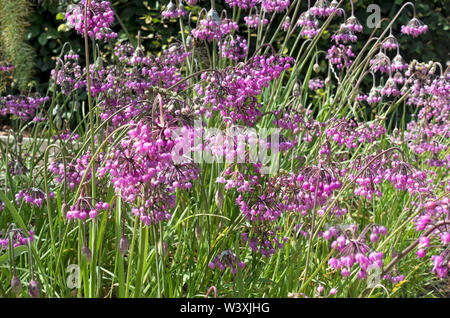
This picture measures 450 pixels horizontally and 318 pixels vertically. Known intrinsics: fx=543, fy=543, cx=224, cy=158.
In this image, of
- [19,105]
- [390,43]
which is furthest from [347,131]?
[19,105]

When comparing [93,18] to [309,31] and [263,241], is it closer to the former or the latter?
[263,241]

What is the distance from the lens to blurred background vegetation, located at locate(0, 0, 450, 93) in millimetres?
5820

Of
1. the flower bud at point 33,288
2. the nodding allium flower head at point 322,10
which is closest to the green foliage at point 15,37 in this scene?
the nodding allium flower head at point 322,10

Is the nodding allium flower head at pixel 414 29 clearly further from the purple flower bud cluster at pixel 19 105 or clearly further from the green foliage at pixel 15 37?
the green foliage at pixel 15 37

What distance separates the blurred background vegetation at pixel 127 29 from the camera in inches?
229

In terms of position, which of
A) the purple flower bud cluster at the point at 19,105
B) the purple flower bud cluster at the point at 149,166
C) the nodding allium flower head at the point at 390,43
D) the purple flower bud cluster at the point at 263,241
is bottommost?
the purple flower bud cluster at the point at 263,241

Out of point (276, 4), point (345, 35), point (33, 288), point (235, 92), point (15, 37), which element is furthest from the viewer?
point (15, 37)

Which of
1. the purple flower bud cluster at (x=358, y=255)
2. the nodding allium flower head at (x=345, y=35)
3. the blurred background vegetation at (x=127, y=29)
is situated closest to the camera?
the purple flower bud cluster at (x=358, y=255)

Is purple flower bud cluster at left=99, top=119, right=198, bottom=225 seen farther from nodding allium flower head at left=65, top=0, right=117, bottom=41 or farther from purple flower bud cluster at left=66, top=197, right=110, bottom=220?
nodding allium flower head at left=65, top=0, right=117, bottom=41

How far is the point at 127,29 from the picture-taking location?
21.1 ft

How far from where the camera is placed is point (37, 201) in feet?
8.24

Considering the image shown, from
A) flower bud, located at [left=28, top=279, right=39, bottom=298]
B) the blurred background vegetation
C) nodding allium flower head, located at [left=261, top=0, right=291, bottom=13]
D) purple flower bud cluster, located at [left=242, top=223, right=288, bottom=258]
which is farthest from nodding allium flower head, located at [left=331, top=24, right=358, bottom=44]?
flower bud, located at [left=28, top=279, right=39, bottom=298]
